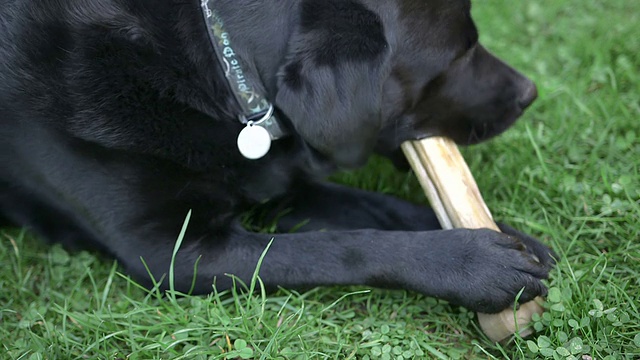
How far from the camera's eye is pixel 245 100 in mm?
1708

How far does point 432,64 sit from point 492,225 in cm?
45

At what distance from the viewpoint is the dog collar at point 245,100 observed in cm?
166

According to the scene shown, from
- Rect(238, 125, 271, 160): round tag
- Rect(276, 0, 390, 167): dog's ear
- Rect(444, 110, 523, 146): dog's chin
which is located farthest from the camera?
Rect(444, 110, 523, 146): dog's chin

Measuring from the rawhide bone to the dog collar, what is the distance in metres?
0.39

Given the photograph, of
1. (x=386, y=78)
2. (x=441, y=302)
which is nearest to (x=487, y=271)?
(x=441, y=302)

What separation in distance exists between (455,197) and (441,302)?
27 cm

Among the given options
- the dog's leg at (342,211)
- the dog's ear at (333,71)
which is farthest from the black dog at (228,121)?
the dog's leg at (342,211)

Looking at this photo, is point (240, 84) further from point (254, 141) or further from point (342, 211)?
point (342, 211)

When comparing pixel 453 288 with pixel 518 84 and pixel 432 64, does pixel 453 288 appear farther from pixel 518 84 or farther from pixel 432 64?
pixel 518 84

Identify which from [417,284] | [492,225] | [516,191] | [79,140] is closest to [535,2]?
[516,191]

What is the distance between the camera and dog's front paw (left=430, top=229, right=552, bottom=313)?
1.59 metres

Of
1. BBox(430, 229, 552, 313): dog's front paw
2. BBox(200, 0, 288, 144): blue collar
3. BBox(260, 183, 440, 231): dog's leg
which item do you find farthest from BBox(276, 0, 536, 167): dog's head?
BBox(430, 229, 552, 313): dog's front paw

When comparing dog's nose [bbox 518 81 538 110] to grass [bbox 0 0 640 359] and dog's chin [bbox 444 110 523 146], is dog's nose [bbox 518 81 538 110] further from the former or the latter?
grass [bbox 0 0 640 359]

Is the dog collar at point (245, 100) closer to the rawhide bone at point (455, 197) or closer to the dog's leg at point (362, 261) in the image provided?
the dog's leg at point (362, 261)
